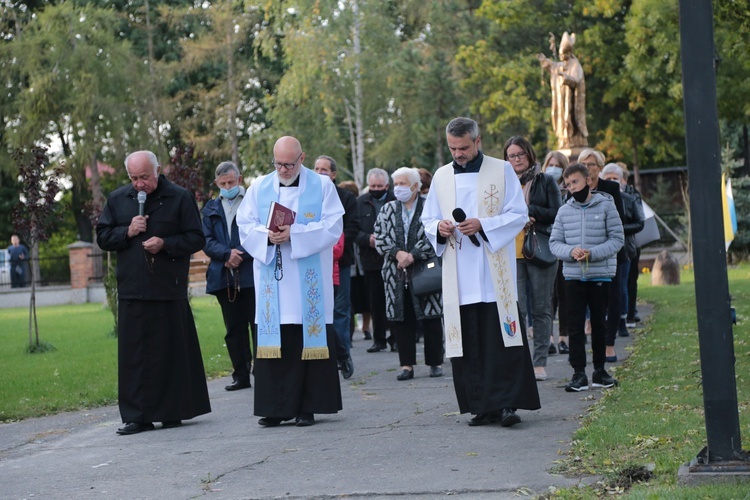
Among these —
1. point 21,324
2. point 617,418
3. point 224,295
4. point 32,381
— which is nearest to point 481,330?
point 617,418

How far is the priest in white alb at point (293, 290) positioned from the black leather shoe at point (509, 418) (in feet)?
4.53

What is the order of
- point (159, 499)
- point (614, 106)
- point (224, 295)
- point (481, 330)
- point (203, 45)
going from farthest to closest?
point (203, 45) → point (614, 106) → point (224, 295) → point (481, 330) → point (159, 499)

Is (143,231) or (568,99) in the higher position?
(568,99)

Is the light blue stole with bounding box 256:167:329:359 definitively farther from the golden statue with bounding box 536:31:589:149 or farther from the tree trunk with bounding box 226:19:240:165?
the tree trunk with bounding box 226:19:240:165

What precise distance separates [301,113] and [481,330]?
42160mm

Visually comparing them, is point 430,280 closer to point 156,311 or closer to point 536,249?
point 536,249

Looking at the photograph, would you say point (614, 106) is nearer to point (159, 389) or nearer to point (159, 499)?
point (159, 389)

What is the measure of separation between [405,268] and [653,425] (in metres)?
4.17

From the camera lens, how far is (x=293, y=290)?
30.8 feet

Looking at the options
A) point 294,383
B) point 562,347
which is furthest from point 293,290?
point 562,347

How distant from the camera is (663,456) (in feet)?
21.5

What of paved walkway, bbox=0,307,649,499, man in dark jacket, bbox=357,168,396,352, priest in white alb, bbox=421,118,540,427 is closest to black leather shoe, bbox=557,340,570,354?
man in dark jacket, bbox=357,168,396,352

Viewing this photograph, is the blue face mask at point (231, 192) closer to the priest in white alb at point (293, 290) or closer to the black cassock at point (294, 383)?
the priest in white alb at point (293, 290)

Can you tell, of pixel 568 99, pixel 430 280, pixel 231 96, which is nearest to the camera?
pixel 430 280
